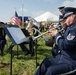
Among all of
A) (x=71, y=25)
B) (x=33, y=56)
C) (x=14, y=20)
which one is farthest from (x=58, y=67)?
(x=14, y=20)

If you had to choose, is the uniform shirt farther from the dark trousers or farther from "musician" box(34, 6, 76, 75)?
the dark trousers

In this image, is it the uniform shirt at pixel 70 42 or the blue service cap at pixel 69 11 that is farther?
the blue service cap at pixel 69 11

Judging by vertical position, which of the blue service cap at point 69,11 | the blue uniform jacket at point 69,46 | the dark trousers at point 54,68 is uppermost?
the blue service cap at point 69,11

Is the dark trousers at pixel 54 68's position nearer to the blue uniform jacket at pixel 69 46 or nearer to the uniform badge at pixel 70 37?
the blue uniform jacket at pixel 69 46

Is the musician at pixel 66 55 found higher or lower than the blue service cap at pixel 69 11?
lower

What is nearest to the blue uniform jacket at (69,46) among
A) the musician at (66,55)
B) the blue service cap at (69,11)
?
the musician at (66,55)

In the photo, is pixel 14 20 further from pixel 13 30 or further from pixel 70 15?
pixel 70 15

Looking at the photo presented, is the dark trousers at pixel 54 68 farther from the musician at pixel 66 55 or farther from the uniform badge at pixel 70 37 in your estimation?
the uniform badge at pixel 70 37

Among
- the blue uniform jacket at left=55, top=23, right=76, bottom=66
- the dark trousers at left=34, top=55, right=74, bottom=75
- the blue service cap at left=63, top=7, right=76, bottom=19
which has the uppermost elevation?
the blue service cap at left=63, top=7, right=76, bottom=19

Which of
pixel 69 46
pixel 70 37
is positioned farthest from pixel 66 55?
pixel 70 37

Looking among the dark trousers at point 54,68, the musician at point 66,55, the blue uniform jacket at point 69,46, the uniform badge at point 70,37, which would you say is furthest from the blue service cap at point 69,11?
the dark trousers at point 54,68

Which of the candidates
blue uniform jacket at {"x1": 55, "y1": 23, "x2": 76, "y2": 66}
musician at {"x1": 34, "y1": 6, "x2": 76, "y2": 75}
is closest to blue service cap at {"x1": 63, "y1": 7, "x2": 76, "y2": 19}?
musician at {"x1": 34, "y1": 6, "x2": 76, "y2": 75}

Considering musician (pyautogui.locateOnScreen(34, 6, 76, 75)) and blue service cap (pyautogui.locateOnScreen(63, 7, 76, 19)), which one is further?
blue service cap (pyautogui.locateOnScreen(63, 7, 76, 19))

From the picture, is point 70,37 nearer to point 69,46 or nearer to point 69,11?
point 69,46
